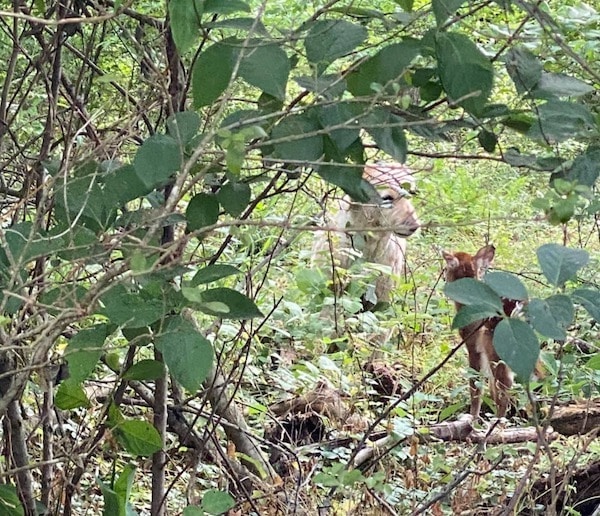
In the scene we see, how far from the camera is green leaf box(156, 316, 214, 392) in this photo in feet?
3.40

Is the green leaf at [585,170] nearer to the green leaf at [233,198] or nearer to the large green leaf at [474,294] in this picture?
the large green leaf at [474,294]

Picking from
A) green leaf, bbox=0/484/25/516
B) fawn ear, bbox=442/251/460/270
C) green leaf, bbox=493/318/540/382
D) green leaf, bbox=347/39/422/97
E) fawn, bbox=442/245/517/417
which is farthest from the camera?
fawn ear, bbox=442/251/460/270

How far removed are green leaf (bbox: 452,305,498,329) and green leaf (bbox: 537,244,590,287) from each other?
8 centimetres

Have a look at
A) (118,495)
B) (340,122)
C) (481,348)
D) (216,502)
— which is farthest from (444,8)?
(481,348)

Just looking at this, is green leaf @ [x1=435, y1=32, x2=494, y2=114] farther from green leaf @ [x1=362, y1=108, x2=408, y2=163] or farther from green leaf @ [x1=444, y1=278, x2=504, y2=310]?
green leaf @ [x1=444, y1=278, x2=504, y2=310]

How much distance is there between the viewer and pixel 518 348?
3.18ft

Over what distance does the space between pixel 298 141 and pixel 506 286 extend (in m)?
0.29

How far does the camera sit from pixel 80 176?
1.22 metres

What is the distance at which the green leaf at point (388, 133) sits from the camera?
3.59 feet

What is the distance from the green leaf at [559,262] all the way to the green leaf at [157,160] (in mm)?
423

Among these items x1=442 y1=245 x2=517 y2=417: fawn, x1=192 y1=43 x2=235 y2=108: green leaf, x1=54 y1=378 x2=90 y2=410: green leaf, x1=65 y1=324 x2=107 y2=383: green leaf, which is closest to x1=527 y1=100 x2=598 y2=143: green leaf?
x1=192 y1=43 x2=235 y2=108: green leaf

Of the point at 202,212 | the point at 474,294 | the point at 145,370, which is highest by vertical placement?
the point at 202,212

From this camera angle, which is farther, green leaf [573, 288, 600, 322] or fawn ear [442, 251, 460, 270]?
fawn ear [442, 251, 460, 270]

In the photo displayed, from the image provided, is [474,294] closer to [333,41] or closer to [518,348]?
[518,348]
